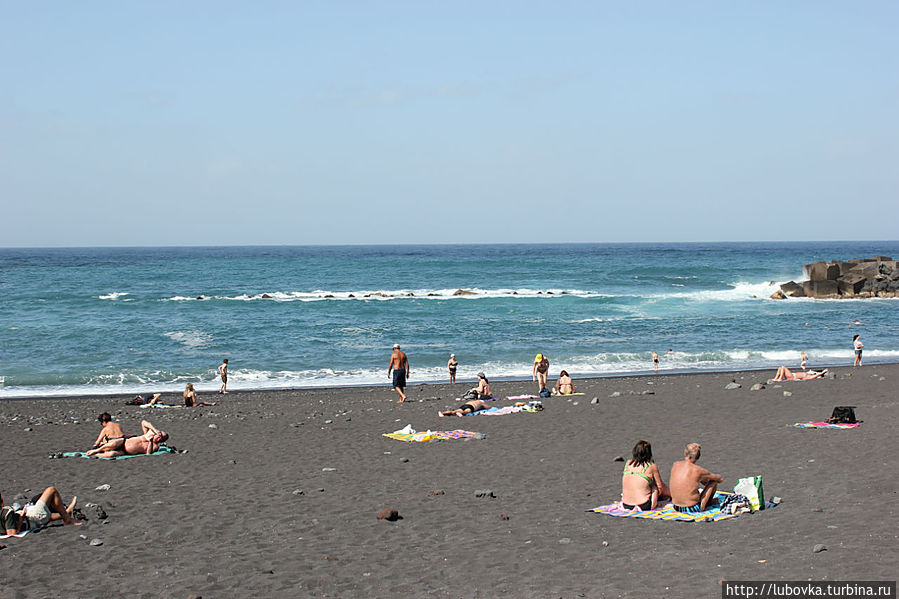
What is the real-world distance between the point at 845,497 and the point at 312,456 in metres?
7.99

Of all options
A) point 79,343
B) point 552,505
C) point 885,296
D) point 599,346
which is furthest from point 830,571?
point 885,296

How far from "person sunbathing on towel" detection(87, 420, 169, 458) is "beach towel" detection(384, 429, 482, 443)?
409cm

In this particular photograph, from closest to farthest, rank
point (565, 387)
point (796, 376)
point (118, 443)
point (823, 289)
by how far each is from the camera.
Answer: point (118, 443) < point (565, 387) < point (796, 376) < point (823, 289)

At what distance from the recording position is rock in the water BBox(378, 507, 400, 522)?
897 cm

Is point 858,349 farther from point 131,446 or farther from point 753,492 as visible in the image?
point 131,446

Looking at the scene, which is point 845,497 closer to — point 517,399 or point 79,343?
point 517,399

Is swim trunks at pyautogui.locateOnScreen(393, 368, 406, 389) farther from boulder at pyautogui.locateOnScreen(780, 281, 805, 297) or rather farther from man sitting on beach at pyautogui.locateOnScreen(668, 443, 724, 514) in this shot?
boulder at pyautogui.locateOnScreen(780, 281, 805, 297)

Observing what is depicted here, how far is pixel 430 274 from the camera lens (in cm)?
8150

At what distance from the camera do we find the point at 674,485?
8891mm

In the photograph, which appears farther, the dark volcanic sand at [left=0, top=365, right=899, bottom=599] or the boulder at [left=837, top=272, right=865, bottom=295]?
the boulder at [left=837, top=272, right=865, bottom=295]

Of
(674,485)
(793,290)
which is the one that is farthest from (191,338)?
(793,290)

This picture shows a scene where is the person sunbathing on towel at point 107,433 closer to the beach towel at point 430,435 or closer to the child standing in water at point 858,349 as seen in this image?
the beach towel at point 430,435

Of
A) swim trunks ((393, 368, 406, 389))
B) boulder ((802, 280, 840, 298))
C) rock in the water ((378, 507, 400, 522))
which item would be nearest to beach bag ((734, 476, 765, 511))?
rock in the water ((378, 507, 400, 522))

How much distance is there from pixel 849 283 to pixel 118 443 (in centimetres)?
5126
